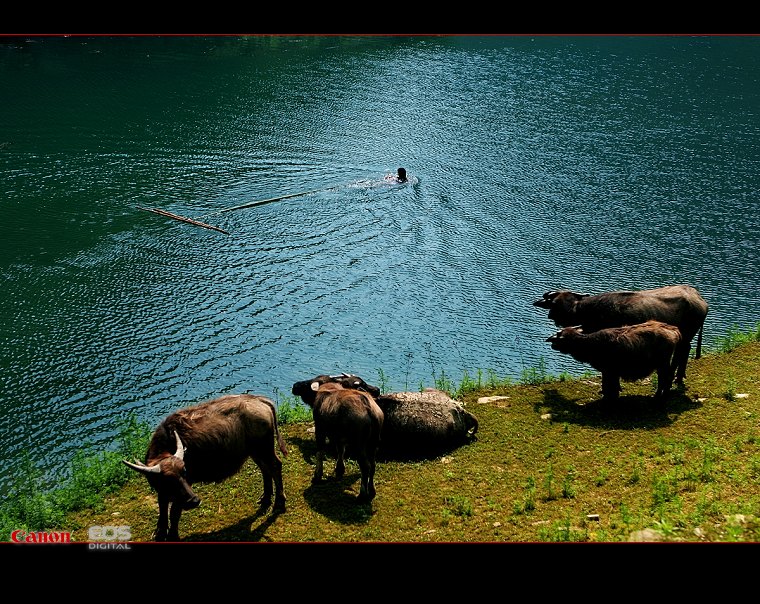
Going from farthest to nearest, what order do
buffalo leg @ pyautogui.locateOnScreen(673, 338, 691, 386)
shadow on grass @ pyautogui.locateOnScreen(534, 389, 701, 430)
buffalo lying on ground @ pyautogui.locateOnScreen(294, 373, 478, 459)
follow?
buffalo leg @ pyautogui.locateOnScreen(673, 338, 691, 386) → shadow on grass @ pyautogui.locateOnScreen(534, 389, 701, 430) → buffalo lying on ground @ pyautogui.locateOnScreen(294, 373, 478, 459)

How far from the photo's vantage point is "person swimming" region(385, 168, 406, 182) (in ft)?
102

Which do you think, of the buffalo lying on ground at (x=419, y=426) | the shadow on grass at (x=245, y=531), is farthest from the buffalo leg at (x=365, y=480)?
the buffalo lying on ground at (x=419, y=426)

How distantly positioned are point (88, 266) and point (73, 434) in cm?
908

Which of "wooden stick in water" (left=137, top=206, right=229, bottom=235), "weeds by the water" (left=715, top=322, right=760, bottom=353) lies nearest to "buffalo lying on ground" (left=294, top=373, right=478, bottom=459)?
"weeds by the water" (left=715, top=322, right=760, bottom=353)

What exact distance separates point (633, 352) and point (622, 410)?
1233mm

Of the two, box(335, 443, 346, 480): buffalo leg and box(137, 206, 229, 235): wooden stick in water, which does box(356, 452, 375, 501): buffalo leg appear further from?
box(137, 206, 229, 235): wooden stick in water

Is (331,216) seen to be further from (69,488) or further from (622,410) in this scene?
(69,488)

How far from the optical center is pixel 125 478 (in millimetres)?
13367

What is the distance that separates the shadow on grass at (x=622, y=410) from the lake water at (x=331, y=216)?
3515 millimetres

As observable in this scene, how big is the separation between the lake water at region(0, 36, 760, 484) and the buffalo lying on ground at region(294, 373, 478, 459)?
4.55 m

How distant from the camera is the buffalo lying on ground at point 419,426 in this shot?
13609 mm

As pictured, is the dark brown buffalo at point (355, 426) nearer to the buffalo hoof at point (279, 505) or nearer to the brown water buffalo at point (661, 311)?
the buffalo hoof at point (279, 505)

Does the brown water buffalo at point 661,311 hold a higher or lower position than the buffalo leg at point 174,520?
higher

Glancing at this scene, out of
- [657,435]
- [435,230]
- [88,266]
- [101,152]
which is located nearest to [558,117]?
[435,230]
